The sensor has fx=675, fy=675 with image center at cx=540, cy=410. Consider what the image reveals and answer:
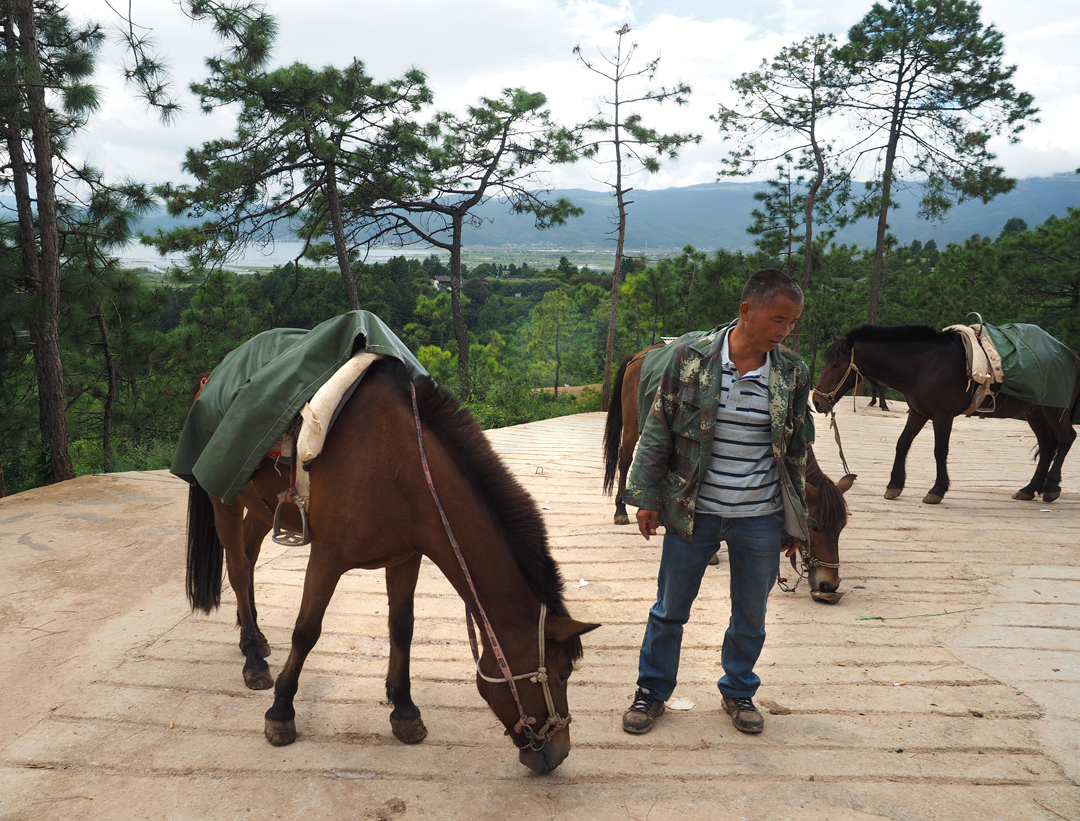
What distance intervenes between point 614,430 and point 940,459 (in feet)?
10.3

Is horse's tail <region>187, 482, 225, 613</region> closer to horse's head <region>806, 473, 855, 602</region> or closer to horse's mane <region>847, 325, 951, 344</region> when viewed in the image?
horse's head <region>806, 473, 855, 602</region>

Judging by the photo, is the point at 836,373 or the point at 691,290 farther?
the point at 691,290

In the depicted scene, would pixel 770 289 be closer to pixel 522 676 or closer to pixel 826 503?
pixel 522 676


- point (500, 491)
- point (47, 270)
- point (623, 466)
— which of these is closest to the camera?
point (500, 491)

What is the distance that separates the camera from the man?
2.42m

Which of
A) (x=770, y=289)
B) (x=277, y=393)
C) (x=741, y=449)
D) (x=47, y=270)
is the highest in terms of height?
(x=47, y=270)

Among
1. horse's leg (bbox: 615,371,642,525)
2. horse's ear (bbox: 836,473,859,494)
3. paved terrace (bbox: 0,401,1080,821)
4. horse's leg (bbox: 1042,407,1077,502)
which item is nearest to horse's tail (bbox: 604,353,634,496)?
horse's leg (bbox: 615,371,642,525)

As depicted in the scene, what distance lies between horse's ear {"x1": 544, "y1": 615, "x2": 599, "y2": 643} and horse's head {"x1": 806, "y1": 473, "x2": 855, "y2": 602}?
2123 mm

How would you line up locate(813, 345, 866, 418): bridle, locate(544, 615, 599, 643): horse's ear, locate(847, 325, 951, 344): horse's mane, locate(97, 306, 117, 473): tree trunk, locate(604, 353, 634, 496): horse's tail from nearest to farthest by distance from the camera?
locate(544, 615, 599, 643): horse's ear < locate(604, 353, 634, 496): horse's tail < locate(847, 325, 951, 344): horse's mane < locate(813, 345, 866, 418): bridle < locate(97, 306, 117, 473): tree trunk

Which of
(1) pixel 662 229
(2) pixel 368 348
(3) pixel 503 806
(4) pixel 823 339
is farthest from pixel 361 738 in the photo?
(1) pixel 662 229

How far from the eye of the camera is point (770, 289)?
227cm

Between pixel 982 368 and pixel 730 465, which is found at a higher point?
pixel 982 368

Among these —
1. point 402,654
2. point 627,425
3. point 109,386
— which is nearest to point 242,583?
point 402,654

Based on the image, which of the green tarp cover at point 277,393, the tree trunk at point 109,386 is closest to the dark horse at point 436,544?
the green tarp cover at point 277,393
